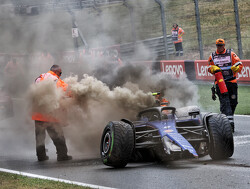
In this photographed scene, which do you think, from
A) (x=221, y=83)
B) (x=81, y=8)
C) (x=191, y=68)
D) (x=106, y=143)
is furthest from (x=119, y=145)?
(x=191, y=68)

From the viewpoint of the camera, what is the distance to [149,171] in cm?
867

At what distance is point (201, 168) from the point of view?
8633 millimetres

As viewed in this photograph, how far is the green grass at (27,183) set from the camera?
7877 mm

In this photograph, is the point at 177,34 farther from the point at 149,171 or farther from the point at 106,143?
the point at 149,171

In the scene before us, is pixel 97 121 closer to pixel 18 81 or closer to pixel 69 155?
pixel 69 155

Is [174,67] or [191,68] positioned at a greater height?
[174,67]

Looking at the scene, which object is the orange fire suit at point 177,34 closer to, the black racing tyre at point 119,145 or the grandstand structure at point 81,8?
the grandstand structure at point 81,8

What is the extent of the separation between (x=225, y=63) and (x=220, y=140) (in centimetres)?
346

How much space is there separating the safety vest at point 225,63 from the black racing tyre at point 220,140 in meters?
3.17

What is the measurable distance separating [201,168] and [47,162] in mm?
3231

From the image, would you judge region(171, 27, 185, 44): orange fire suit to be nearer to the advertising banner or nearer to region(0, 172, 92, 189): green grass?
the advertising banner

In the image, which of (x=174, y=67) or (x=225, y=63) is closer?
(x=225, y=63)

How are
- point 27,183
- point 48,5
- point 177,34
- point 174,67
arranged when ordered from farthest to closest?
point 177,34 < point 174,67 < point 48,5 < point 27,183

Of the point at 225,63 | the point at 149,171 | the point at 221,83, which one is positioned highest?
the point at 225,63
